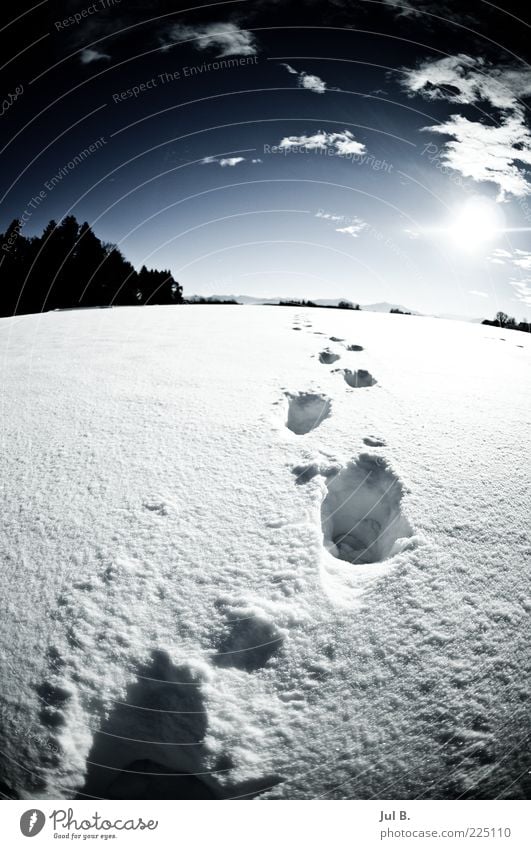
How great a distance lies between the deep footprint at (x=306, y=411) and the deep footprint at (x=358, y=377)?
947 mm

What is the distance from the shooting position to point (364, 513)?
2541mm

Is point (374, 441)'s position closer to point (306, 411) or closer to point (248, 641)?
point (306, 411)

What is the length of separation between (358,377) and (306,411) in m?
1.26

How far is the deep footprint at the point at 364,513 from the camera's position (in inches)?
87.3

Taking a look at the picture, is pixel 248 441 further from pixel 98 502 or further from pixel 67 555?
pixel 67 555

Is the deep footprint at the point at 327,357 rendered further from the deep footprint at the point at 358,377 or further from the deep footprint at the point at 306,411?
the deep footprint at the point at 306,411

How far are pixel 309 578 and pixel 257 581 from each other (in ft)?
0.93

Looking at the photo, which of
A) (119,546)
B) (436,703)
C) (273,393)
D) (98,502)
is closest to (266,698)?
(436,703)
